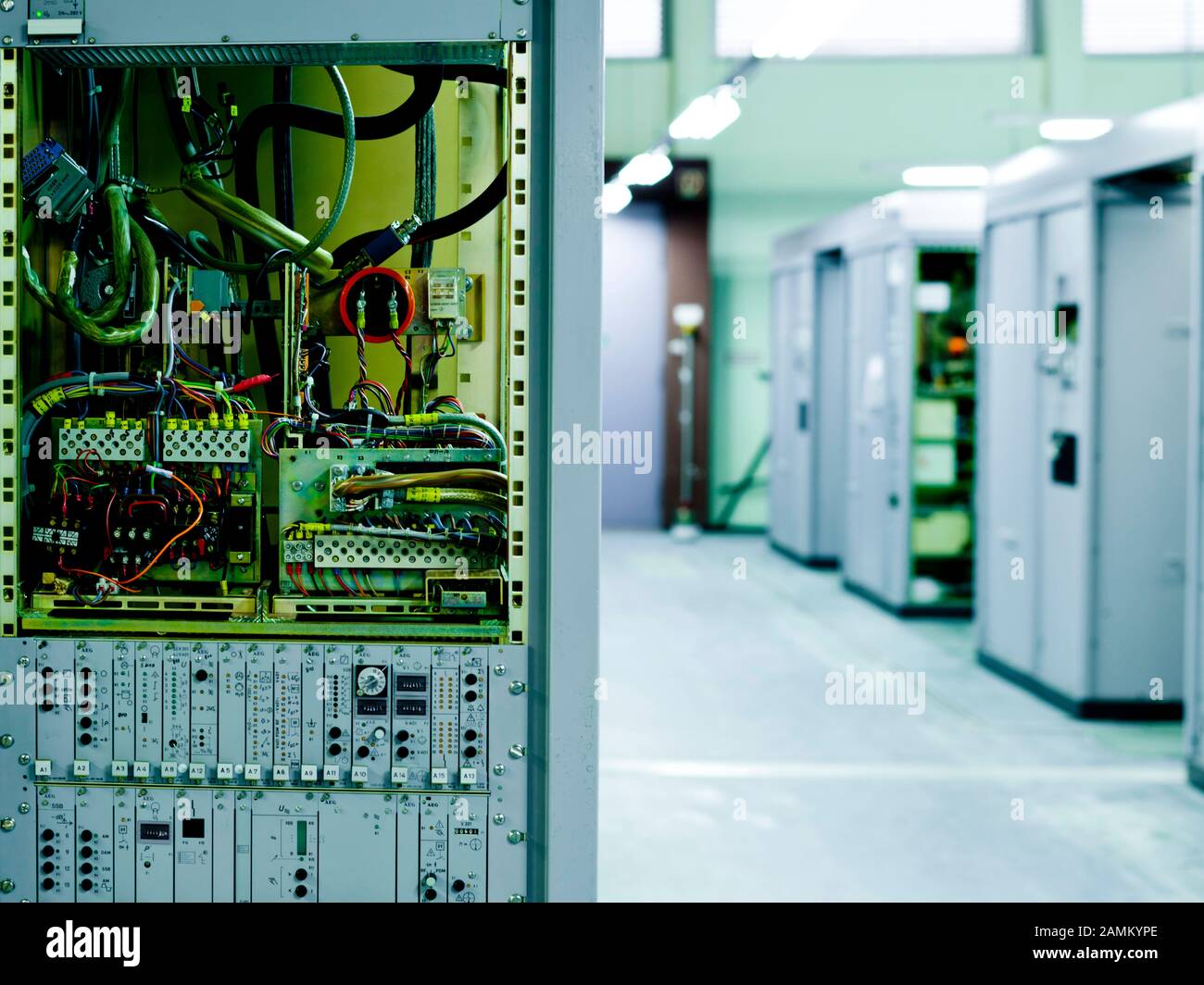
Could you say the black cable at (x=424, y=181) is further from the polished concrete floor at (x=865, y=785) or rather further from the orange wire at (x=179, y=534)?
the polished concrete floor at (x=865, y=785)

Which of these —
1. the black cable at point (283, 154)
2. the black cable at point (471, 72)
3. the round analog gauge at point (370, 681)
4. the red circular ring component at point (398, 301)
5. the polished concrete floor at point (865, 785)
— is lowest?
the polished concrete floor at point (865, 785)

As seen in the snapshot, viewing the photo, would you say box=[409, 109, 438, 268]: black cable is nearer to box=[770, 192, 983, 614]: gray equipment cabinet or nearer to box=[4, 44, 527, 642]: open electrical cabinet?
box=[4, 44, 527, 642]: open electrical cabinet

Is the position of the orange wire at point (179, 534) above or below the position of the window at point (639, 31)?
below

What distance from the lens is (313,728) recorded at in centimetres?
192

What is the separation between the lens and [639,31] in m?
9.75

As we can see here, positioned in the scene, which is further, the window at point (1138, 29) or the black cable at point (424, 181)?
the window at point (1138, 29)

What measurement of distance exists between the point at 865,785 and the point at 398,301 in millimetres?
2804

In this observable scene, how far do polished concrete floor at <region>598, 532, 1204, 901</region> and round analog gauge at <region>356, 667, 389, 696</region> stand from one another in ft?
5.19

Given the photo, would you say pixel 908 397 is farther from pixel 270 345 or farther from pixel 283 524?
pixel 283 524

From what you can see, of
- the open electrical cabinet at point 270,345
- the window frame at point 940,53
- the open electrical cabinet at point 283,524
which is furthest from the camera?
→ the window frame at point 940,53

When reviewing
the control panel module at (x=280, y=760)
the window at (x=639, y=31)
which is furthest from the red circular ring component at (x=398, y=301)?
the window at (x=639, y=31)

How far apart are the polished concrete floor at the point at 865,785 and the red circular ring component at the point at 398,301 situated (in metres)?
1.83

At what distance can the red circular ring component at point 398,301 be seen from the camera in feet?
6.80
